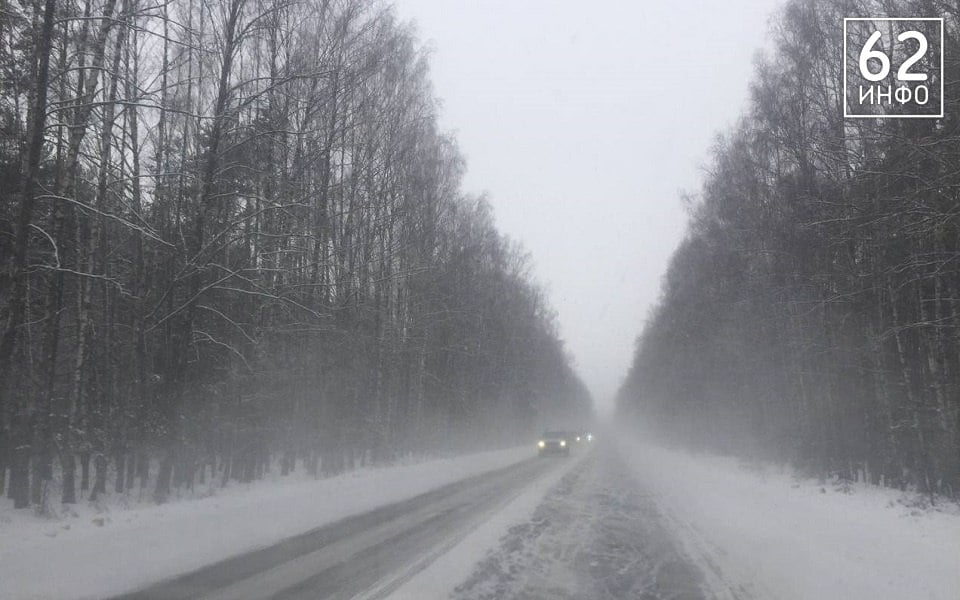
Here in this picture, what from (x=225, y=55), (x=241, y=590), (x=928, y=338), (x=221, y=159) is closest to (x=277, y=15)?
(x=225, y=55)

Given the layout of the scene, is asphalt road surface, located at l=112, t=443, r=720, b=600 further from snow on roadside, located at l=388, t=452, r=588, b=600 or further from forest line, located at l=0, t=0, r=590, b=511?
forest line, located at l=0, t=0, r=590, b=511

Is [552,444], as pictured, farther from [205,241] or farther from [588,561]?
[588,561]

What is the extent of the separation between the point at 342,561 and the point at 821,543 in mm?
6460

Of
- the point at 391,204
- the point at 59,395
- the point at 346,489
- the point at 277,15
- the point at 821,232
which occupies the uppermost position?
the point at 277,15

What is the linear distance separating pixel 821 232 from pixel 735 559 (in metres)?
10.0

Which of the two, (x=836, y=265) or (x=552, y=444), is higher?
(x=836, y=265)

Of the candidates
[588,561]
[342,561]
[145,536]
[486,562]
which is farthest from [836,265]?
[145,536]

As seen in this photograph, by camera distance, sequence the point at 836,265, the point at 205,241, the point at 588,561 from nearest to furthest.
Answer: the point at 588,561 → the point at 205,241 → the point at 836,265

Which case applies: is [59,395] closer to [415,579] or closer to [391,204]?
[415,579]

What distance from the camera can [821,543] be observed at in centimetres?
986

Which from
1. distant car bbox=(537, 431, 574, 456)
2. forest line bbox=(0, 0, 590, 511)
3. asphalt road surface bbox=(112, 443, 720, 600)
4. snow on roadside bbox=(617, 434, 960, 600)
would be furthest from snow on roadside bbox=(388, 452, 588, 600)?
distant car bbox=(537, 431, 574, 456)

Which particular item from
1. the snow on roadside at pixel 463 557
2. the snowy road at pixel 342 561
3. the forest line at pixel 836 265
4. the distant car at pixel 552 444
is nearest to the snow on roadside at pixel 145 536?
the snowy road at pixel 342 561

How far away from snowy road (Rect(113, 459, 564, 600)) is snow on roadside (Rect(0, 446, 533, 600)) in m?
0.44

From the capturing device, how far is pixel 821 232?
54.6ft
